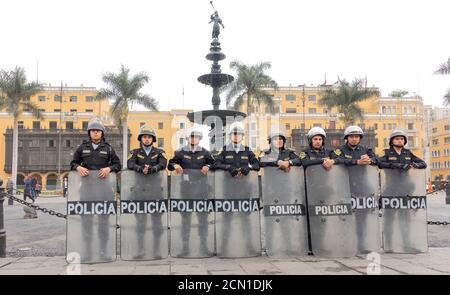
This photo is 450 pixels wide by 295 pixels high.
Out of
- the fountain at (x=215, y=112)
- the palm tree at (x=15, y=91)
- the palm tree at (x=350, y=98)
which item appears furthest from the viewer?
the palm tree at (x=350, y=98)

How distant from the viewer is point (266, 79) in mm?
41875

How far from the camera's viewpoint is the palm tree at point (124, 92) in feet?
133

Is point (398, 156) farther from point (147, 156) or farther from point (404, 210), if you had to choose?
point (147, 156)

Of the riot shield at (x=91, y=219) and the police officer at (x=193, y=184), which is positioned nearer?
the riot shield at (x=91, y=219)

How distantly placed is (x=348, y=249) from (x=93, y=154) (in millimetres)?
4335

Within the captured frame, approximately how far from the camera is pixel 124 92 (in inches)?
1596

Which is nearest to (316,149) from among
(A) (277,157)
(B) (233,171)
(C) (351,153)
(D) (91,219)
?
(C) (351,153)

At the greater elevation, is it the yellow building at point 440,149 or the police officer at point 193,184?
the yellow building at point 440,149

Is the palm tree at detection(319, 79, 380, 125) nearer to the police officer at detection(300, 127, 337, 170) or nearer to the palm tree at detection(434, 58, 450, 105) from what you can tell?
the palm tree at detection(434, 58, 450, 105)

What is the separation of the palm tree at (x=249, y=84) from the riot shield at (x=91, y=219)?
3346cm

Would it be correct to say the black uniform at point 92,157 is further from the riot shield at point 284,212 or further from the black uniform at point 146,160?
the riot shield at point 284,212

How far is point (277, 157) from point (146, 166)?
88.6 inches

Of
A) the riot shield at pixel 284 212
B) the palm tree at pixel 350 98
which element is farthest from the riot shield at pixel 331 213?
the palm tree at pixel 350 98

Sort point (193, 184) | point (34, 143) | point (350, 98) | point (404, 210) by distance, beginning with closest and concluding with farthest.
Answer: point (193, 184) < point (404, 210) < point (350, 98) < point (34, 143)
